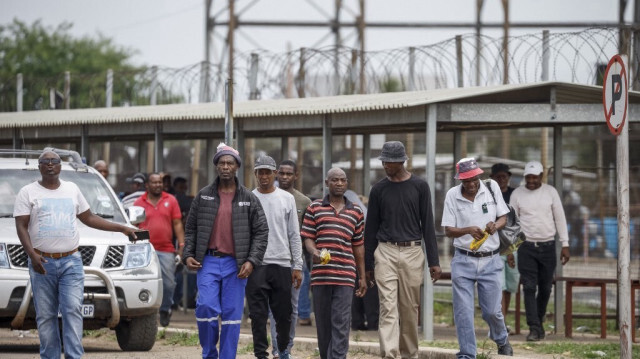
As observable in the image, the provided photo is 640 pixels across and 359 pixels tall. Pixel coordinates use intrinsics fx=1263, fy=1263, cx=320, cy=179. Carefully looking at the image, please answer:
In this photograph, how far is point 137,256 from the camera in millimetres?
12281

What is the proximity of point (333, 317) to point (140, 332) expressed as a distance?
3.02 meters

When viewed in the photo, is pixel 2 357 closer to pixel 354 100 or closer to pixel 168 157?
pixel 354 100

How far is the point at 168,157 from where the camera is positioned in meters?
28.9

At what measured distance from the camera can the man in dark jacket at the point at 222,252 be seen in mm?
9750

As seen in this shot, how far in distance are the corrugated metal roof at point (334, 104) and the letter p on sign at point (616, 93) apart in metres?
2.72

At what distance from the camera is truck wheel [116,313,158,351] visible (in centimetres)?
1251

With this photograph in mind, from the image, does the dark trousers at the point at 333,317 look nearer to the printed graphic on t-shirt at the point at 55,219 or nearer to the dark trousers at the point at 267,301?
the dark trousers at the point at 267,301

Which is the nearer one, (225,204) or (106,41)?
(225,204)

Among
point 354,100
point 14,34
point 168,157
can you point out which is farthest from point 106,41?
point 354,100

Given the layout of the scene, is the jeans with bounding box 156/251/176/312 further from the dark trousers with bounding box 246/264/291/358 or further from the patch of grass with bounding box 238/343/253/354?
the dark trousers with bounding box 246/264/291/358

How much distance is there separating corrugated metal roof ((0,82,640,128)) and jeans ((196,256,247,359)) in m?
3.61

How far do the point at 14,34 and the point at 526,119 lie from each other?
4544 cm

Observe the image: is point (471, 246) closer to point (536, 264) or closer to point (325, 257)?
point (325, 257)

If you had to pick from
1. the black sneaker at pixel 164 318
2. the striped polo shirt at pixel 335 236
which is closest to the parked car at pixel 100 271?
the black sneaker at pixel 164 318
